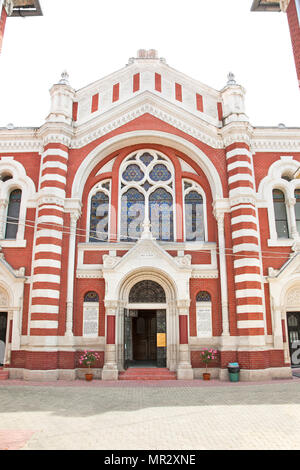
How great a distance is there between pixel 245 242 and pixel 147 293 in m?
4.89

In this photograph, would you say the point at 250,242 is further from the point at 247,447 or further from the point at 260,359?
the point at 247,447

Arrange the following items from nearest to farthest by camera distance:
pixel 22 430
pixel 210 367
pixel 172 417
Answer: pixel 22 430 < pixel 172 417 < pixel 210 367

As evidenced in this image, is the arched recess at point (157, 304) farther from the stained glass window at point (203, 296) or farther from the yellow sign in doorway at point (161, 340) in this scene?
the stained glass window at point (203, 296)

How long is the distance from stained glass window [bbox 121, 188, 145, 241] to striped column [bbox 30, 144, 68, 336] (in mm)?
2879

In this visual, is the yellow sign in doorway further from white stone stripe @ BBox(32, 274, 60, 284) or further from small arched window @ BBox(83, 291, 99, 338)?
white stone stripe @ BBox(32, 274, 60, 284)

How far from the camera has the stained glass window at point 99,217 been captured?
1600 centimetres

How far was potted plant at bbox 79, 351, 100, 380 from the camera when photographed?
1352 cm

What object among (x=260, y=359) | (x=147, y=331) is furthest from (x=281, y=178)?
(x=147, y=331)

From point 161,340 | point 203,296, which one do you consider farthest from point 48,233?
point 203,296

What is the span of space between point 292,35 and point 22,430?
15182mm

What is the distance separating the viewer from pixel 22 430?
6.78 m

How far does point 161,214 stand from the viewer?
54.0 ft

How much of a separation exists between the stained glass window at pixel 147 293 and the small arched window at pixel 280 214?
6.22 m

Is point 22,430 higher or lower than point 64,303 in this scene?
lower
